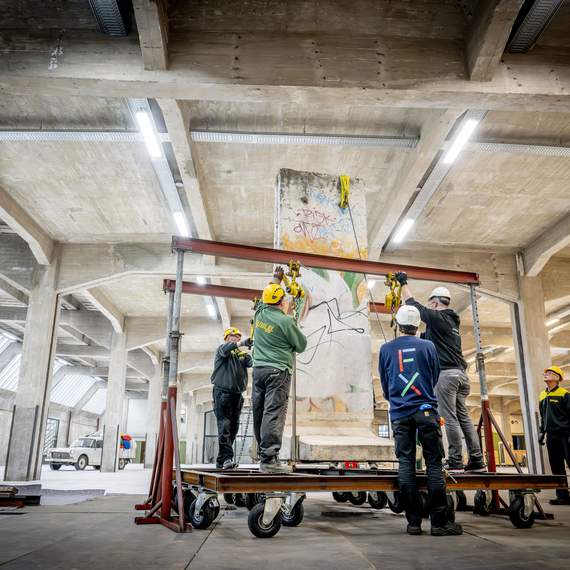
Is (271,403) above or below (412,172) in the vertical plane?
below

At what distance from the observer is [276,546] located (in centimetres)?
423

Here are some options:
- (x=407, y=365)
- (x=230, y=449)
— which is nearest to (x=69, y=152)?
(x=230, y=449)

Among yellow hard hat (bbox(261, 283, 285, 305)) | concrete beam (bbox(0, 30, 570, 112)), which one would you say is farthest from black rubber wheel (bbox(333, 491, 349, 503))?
concrete beam (bbox(0, 30, 570, 112))

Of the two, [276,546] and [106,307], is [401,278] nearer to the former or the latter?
[276,546]

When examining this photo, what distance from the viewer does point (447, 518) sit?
16.0 ft

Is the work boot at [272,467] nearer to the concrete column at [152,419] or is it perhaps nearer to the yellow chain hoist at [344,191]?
the yellow chain hoist at [344,191]

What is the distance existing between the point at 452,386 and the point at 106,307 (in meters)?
17.5

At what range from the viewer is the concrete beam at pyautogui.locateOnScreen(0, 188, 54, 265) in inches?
531

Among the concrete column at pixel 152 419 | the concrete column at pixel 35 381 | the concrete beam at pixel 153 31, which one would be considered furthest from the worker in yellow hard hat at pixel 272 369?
the concrete column at pixel 152 419

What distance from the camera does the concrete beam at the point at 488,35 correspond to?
281 inches

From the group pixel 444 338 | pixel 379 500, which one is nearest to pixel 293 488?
pixel 444 338

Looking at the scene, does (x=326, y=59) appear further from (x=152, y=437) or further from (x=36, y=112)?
(x=152, y=437)

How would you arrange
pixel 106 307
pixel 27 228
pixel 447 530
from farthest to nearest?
pixel 106 307, pixel 27 228, pixel 447 530

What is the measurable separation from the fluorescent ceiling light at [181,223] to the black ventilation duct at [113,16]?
6.42m
